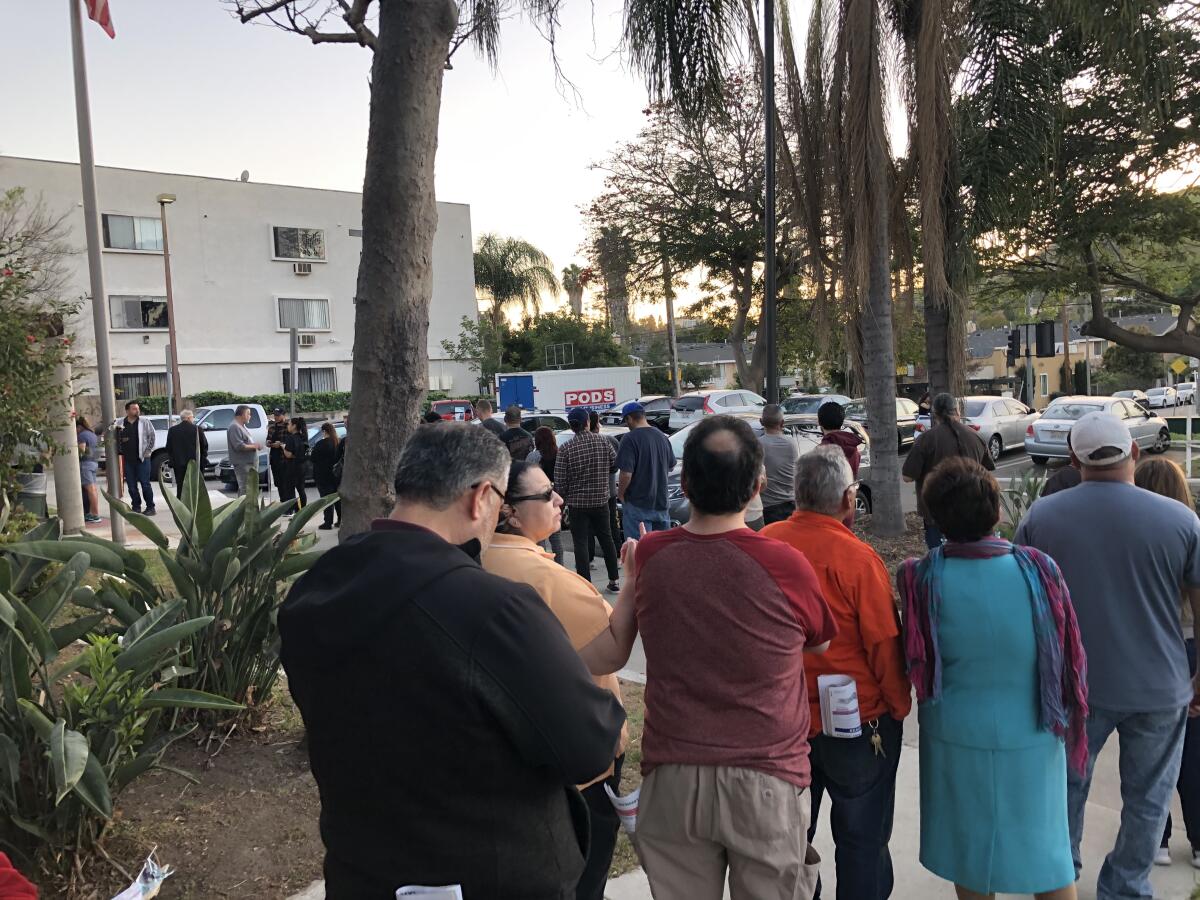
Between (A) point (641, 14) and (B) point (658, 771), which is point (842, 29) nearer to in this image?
(A) point (641, 14)

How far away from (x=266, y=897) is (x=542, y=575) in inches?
68.0

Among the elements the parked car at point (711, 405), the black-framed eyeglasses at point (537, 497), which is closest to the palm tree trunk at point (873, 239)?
the black-framed eyeglasses at point (537, 497)

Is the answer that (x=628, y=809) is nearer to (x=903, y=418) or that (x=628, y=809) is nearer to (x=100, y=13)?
(x=100, y=13)

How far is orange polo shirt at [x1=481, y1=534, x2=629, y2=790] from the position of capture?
2.69 meters

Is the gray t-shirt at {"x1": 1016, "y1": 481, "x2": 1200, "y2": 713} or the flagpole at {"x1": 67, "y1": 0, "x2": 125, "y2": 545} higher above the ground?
the flagpole at {"x1": 67, "y1": 0, "x2": 125, "y2": 545}

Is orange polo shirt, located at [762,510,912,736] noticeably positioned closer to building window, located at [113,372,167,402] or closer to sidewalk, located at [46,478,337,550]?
sidewalk, located at [46,478,337,550]

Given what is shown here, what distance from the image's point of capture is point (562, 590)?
108 inches

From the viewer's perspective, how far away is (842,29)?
953cm

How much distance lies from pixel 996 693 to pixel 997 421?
20.9m

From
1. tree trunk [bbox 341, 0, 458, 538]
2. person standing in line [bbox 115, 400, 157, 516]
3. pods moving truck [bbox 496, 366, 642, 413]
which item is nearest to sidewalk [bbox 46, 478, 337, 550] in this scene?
person standing in line [bbox 115, 400, 157, 516]

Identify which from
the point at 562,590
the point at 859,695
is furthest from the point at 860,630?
the point at 562,590

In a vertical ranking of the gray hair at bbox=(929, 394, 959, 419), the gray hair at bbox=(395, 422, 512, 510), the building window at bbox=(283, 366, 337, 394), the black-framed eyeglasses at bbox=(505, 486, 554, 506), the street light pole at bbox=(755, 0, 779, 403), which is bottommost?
the black-framed eyeglasses at bbox=(505, 486, 554, 506)

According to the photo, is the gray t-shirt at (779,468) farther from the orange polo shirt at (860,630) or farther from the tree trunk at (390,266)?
the orange polo shirt at (860,630)

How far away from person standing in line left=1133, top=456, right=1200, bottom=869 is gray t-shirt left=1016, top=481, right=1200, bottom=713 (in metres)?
0.39
